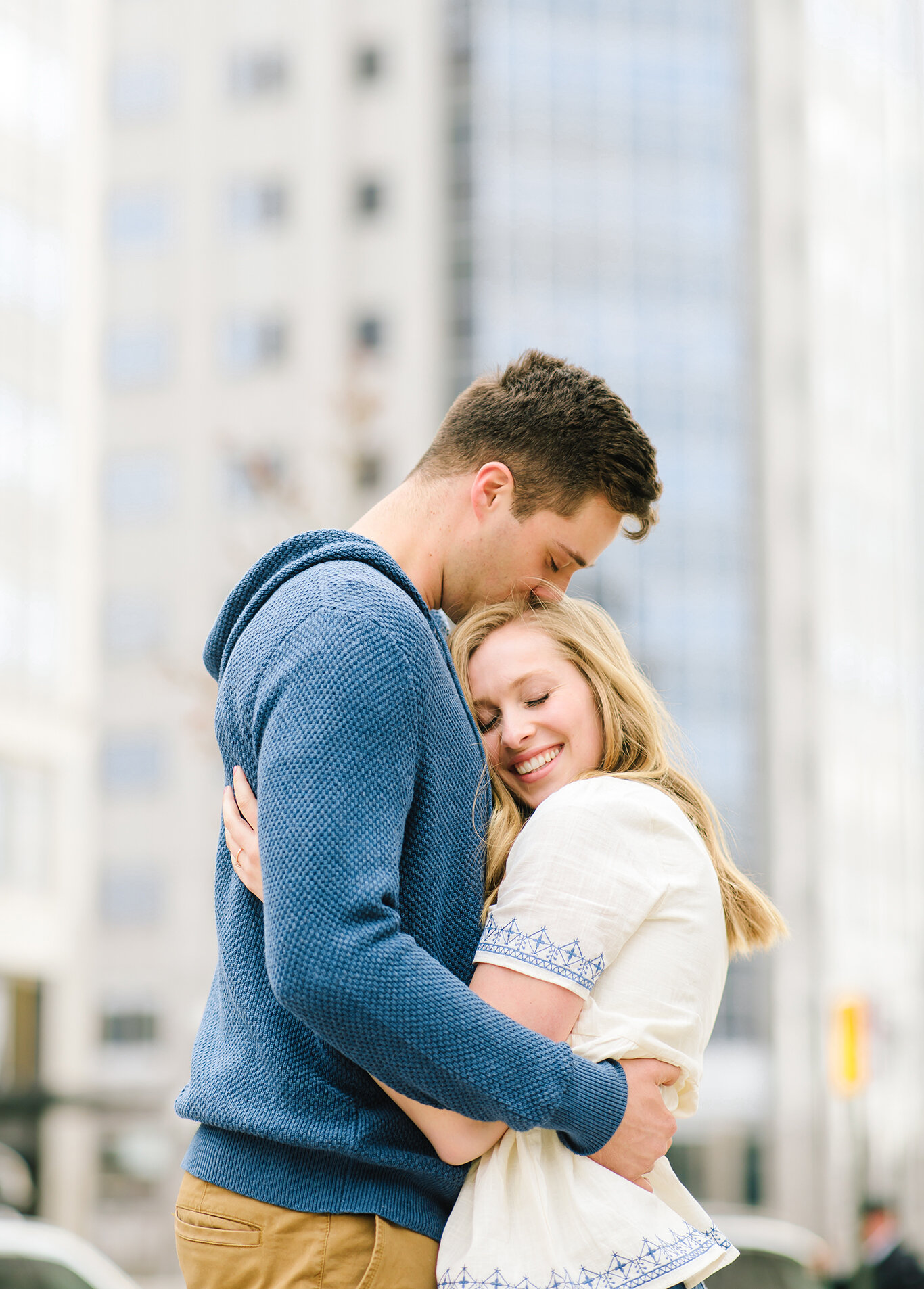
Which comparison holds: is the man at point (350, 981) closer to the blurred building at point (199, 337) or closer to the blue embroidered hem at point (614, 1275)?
the blue embroidered hem at point (614, 1275)

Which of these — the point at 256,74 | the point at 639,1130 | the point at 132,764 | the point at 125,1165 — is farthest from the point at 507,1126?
the point at 256,74

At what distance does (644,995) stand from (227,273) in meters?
52.4

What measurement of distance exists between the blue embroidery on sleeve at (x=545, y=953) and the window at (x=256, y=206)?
5251 cm

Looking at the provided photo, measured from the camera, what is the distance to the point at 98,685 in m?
52.3

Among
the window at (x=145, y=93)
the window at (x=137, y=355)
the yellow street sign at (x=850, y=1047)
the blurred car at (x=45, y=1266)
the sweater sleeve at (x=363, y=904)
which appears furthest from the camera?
the window at (x=145, y=93)

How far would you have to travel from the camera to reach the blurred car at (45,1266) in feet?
19.0

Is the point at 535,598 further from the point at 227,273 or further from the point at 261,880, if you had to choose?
the point at 227,273

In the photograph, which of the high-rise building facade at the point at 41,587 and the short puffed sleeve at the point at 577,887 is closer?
the short puffed sleeve at the point at 577,887

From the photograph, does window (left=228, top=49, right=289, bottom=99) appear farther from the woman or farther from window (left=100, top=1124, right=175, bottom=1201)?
the woman

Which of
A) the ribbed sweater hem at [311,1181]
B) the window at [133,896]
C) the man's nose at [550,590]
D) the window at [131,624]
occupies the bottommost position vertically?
the window at [133,896]

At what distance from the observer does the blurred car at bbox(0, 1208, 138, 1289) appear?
5.79 metres

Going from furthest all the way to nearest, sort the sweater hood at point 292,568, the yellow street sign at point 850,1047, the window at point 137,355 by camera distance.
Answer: the window at point 137,355, the yellow street sign at point 850,1047, the sweater hood at point 292,568

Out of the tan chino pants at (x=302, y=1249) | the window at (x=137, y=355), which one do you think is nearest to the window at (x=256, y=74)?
the window at (x=137, y=355)

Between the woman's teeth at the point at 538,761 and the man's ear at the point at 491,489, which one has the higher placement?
the man's ear at the point at 491,489
